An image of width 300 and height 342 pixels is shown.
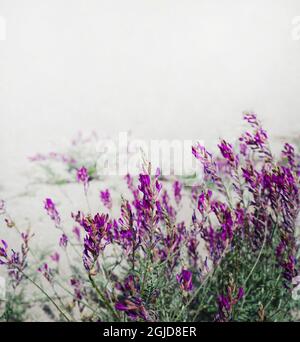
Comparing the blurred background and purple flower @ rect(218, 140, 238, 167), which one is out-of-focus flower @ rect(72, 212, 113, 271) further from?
the blurred background

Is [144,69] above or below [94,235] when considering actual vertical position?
above

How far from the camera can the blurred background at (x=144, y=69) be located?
4.46m

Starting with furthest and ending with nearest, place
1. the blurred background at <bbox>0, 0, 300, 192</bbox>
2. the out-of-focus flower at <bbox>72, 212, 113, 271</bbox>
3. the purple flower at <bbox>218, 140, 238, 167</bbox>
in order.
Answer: the blurred background at <bbox>0, 0, 300, 192</bbox> < the purple flower at <bbox>218, 140, 238, 167</bbox> < the out-of-focus flower at <bbox>72, 212, 113, 271</bbox>

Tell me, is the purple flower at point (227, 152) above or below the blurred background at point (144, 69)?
below

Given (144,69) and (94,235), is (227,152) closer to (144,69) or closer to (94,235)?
(94,235)

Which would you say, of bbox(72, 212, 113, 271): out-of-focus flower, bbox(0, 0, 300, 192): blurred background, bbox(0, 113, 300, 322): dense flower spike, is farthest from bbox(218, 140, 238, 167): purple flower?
bbox(0, 0, 300, 192): blurred background

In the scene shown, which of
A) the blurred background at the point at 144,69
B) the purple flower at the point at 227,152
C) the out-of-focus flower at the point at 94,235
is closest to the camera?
the out-of-focus flower at the point at 94,235

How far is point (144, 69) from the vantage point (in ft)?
17.7

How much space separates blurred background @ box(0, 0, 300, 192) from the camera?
4465 millimetres

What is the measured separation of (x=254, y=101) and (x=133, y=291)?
4479 mm

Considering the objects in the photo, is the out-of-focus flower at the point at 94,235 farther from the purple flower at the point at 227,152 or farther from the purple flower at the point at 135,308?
the purple flower at the point at 227,152

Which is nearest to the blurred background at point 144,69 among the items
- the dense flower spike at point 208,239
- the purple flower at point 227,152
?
the dense flower spike at point 208,239

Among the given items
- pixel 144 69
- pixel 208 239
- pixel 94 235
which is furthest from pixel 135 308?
pixel 144 69

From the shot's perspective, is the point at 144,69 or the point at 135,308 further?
the point at 144,69
